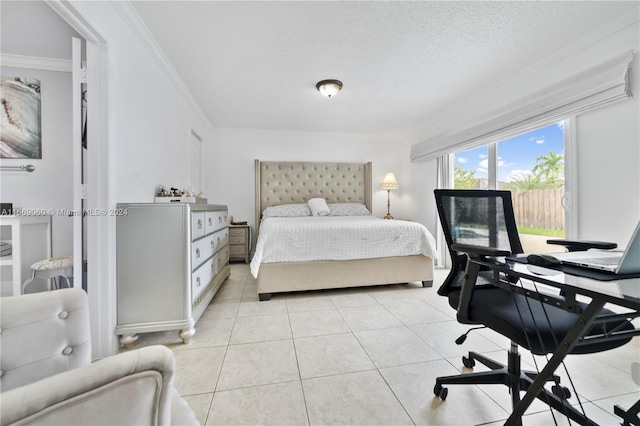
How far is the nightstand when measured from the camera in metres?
3.95

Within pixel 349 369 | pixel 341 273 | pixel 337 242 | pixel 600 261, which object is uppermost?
pixel 600 261

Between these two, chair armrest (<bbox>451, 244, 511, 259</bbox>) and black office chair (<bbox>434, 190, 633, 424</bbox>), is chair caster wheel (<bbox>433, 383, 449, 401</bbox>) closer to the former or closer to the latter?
black office chair (<bbox>434, 190, 633, 424</bbox>)

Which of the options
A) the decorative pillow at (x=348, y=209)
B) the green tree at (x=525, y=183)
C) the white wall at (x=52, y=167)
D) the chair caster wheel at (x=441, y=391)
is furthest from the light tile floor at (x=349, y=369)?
the decorative pillow at (x=348, y=209)

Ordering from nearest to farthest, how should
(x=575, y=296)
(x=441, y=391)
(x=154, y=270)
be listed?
(x=575, y=296) → (x=441, y=391) → (x=154, y=270)

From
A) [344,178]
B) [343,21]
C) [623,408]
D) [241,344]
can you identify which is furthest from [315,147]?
[623,408]

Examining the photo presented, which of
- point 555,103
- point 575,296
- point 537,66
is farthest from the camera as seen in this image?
point 537,66

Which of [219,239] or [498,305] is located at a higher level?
[219,239]

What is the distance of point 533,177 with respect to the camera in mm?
2529

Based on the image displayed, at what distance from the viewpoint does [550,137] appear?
2.35 m

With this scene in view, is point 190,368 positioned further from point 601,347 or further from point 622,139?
point 622,139

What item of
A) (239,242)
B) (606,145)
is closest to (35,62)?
(239,242)

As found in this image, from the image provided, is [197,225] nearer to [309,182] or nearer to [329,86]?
[329,86]

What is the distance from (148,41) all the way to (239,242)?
274 cm

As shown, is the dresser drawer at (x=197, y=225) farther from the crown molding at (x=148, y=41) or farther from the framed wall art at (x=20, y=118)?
the framed wall art at (x=20, y=118)
